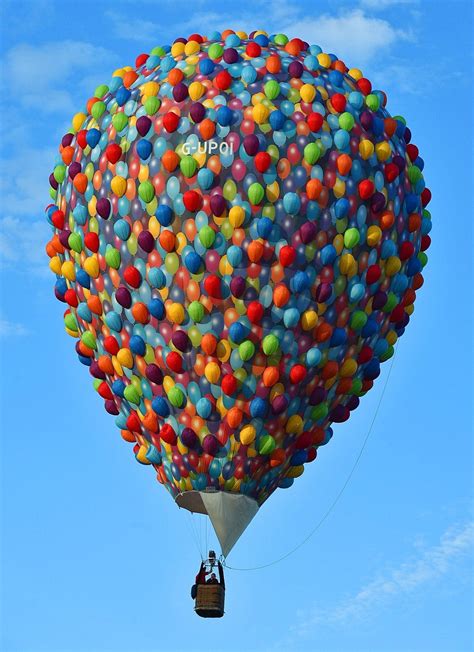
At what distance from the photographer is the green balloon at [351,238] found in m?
38.9

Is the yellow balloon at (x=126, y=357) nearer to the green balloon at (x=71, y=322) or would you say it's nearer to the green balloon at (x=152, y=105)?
the green balloon at (x=71, y=322)

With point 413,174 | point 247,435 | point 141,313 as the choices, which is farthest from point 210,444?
point 413,174

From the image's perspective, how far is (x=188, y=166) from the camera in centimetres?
3850

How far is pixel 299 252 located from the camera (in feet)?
127

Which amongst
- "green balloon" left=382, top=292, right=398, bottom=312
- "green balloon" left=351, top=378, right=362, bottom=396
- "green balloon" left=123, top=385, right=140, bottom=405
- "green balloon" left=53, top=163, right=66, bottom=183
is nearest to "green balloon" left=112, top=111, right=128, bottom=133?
"green balloon" left=53, top=163, right=66, bottom=183

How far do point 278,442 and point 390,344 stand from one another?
9.65 feet

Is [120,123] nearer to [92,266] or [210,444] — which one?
[92,266]

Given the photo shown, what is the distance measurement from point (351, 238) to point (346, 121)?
1.80m

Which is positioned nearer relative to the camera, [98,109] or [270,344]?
[270,344]

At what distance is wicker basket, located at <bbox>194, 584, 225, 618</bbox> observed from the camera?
39.3 m

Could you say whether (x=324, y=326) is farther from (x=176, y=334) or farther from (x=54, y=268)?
(x=54, y=268)

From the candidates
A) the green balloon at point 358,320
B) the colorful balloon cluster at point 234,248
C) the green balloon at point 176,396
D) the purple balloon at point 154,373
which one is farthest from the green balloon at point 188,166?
the green balloon at point 358,320

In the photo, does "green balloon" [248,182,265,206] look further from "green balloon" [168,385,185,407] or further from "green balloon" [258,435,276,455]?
"green balloon" [258,435,276,455]

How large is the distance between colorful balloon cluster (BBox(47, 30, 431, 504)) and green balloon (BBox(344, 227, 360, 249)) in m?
0.04
